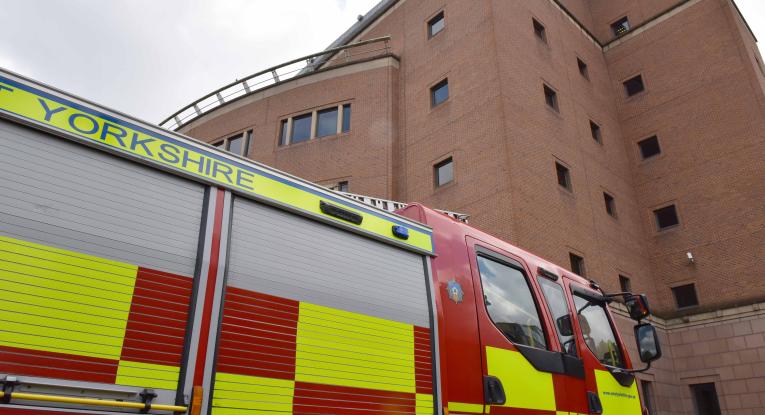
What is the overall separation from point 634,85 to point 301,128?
16.7 meters

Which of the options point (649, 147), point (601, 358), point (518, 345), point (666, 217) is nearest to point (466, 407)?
point (518, 345)

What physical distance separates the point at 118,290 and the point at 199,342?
44cm

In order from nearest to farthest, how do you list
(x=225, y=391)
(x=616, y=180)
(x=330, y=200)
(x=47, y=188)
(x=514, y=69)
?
(x=47, y=188)
(x=225, y=391)
(x=330, y=200)
(x=514, y=69)
(x=616, y=180)

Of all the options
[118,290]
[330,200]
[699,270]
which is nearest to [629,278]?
[699,270]

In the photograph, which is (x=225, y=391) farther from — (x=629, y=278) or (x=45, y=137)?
(x=629, y=278)

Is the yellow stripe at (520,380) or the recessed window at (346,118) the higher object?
the recessed window at (346,118)

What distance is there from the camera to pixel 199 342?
257 centimetres

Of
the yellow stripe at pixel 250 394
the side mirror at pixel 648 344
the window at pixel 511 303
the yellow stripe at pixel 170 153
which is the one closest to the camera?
the yellow stripe at pixel 170 153

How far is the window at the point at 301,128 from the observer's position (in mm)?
23828

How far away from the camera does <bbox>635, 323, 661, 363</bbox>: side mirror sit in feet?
17.0

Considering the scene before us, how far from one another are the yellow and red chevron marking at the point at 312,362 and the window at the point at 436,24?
21.3 m

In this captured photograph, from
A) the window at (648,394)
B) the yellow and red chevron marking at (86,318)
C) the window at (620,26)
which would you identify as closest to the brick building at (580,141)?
the window at (648,394)

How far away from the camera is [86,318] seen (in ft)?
7.46

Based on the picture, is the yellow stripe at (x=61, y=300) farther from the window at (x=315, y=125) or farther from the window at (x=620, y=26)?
the window at (x=620, y=26)
